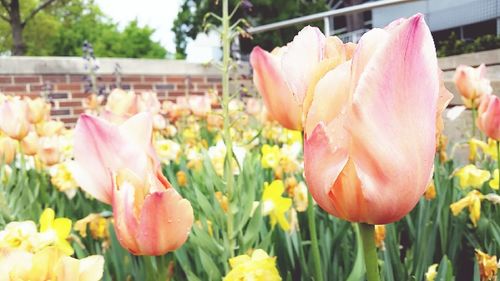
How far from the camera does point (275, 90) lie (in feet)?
2.78

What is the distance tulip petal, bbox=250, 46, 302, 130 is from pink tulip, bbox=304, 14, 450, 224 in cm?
39

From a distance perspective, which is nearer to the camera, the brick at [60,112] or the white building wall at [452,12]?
the brick at [60,112]

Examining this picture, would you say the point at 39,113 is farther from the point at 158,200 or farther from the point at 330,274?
the point at 158,200

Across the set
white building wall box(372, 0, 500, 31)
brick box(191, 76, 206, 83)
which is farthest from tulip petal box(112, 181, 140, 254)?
white building wall box(372, 0, 500, 31)

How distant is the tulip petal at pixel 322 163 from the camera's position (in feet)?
1.27

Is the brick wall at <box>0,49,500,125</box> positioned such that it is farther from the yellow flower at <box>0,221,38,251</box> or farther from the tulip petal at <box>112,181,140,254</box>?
the tulip petal at <box>112,181,140,254</box>

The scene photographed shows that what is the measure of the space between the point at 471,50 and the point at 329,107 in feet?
19.0

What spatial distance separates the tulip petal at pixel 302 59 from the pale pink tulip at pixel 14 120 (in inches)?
46.1

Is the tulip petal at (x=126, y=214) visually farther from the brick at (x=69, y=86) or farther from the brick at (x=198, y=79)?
the brick at (x=198, y=79)

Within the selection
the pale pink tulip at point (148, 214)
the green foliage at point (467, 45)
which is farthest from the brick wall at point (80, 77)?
the pale pink tulip at point (148, 214)

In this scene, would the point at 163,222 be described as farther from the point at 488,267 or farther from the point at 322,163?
the point at 488,267

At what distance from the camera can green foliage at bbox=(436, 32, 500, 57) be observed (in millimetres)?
5320

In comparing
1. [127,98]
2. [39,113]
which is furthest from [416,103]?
[39,113]

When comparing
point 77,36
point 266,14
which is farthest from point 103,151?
point 77,36
